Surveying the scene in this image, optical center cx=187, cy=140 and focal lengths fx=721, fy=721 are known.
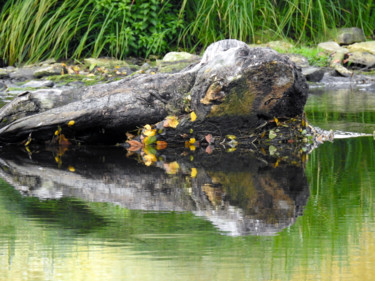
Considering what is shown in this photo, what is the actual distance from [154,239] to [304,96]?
3248 millimetres

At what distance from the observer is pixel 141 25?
12.4 m

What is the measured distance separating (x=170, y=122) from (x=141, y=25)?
7.02 metres

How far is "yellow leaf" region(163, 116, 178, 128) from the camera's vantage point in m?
5.68

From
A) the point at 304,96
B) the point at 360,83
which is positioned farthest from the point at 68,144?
the point at 360,83

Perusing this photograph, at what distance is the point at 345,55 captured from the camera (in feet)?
38.7

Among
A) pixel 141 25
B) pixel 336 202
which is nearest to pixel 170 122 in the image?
pixel 336 202

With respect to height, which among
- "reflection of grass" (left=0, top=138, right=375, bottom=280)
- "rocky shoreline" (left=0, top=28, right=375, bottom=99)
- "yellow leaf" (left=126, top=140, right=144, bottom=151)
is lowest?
"rocky shoreline" (left=0, top=28, right=375, bottom=99)

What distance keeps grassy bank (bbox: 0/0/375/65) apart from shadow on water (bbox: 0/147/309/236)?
7.16 m

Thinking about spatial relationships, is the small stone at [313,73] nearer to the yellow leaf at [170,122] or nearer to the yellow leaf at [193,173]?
the yellow leaf at [170,122]

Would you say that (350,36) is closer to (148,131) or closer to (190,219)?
(148,131)

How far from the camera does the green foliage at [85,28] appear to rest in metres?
12.3

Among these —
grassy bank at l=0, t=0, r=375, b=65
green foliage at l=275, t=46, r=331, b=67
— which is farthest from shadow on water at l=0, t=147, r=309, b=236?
grassy bank at l=0, t=0, r=375, b=65

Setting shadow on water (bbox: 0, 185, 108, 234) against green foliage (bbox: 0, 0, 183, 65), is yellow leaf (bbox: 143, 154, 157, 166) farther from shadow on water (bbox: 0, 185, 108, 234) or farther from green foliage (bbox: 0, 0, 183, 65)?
green foliage (bbox: 0, 0, 183, 65)

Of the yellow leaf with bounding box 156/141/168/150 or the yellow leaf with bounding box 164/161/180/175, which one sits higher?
the yellow leaf with bounding box 164/161/180/175
